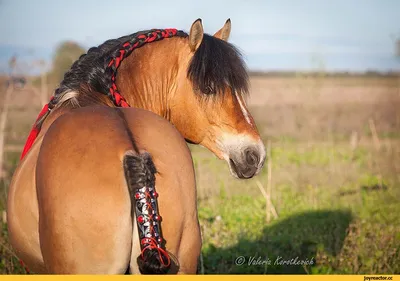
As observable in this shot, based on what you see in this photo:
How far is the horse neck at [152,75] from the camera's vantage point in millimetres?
3785

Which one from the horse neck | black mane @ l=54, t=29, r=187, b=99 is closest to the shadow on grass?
the horse neck

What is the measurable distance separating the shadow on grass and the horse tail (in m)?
2.94

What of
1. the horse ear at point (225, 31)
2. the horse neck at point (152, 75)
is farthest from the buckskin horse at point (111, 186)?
the horse ear at point (225, 31)

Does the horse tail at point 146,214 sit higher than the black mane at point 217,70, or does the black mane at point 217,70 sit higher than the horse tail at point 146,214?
the black mane at point 217,70

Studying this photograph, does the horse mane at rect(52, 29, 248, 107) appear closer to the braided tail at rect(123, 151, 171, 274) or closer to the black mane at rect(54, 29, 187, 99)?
the black mane at rect(54, 29, 187, 99)

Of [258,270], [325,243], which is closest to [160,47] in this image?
[258,270]

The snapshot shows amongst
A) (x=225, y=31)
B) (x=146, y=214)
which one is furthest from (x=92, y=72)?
(x=146, y=214)

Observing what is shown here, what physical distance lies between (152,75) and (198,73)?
48 centimetres

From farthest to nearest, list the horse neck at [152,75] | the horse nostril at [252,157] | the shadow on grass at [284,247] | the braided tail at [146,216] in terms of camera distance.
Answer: the shadow on grass at [284,247], the horse neck at [152,75], the horse nostril at [252,157], the braided tail at [146,216]

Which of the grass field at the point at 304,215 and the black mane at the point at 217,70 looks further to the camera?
the grass field at the point at 304,215

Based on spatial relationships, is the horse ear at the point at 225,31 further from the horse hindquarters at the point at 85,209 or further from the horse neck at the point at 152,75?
the horse hindquarters at the point at 85,209

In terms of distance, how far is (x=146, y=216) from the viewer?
95.1 inches

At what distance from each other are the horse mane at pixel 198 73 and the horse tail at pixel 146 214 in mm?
1055

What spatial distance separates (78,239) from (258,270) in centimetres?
351
